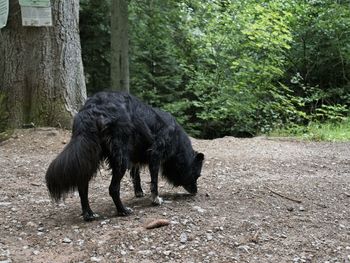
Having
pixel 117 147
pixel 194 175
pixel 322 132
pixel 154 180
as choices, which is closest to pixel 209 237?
pixel 154 180

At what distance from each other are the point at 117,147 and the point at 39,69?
139 inches

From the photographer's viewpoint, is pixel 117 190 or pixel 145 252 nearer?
pixel 145 252

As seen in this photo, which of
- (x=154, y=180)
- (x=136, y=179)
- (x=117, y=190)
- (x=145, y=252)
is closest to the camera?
(x=145, y=252)

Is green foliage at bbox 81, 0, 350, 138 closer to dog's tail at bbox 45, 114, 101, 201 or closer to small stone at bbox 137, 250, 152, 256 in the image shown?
dog's tail at bbox 45, 114, 101, 201

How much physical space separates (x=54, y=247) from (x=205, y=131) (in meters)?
10.5

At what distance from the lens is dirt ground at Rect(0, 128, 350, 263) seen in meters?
3.50

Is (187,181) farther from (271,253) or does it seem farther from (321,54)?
(321,54)

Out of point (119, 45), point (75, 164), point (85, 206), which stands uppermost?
point (119, 45)

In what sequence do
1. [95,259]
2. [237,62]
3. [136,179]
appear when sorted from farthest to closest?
[237,62] < [136,179] < [95,259]

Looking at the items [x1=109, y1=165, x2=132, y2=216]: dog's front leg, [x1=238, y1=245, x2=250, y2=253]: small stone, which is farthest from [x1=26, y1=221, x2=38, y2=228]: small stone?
[x1=238, y1=245, x2=250, y2=253]: small stone

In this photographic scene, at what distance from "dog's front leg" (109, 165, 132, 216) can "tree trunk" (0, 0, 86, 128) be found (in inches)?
132

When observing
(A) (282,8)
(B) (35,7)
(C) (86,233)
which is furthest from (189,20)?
(C) (86,233)

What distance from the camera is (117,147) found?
13.1 ft

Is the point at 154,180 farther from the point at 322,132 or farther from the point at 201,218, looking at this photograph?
the point at 322,132
